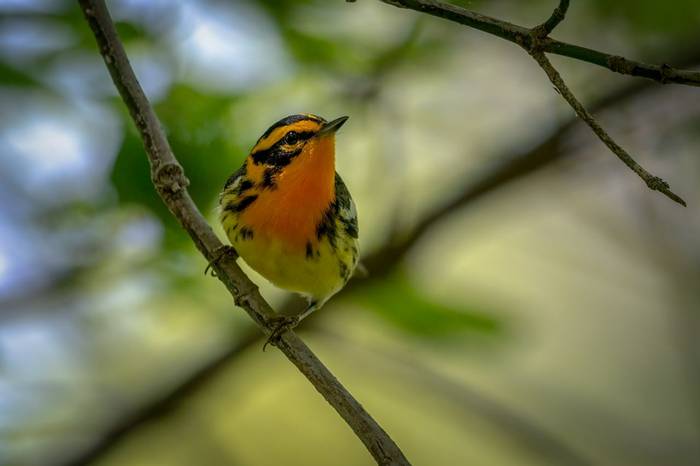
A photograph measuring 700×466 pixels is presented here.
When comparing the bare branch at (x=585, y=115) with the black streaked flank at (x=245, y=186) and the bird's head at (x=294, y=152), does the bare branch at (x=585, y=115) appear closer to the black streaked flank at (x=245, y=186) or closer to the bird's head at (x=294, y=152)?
the bird's head at (x=294, y=152)

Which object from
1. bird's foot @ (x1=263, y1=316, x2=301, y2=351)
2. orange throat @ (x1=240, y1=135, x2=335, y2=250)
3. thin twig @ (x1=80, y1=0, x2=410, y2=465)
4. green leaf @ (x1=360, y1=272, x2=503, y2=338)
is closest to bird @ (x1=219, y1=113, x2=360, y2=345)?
orange throat @ (x1=240, y1=135, x2=335, y2=250)

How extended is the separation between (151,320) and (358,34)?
1.29m

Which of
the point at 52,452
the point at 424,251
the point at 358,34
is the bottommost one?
the point at 424,251

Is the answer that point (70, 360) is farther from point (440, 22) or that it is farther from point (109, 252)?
point (440, 22)

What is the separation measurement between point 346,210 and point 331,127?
357mm

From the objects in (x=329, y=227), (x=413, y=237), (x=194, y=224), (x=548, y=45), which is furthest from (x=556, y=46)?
(x=413, y=237)

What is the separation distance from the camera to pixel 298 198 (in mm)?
2920

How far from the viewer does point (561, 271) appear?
6168 millimetres

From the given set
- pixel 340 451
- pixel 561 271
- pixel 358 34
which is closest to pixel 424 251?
pixel 358 34

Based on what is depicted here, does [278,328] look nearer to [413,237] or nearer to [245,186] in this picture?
[245,186]

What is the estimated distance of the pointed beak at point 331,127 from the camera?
9.34 feet

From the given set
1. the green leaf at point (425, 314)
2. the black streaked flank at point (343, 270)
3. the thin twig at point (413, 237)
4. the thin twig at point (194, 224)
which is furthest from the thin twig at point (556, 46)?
the thin twig at point (413, 237)

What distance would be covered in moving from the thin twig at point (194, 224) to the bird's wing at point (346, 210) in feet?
2.61

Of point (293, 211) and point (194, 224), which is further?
point (293, 211)
